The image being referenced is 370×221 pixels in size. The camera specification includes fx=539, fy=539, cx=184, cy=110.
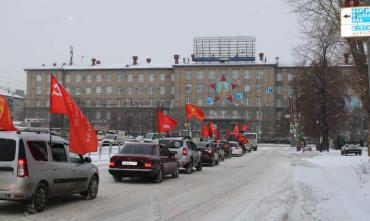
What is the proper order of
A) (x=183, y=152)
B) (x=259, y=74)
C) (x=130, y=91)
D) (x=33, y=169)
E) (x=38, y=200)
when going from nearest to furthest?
(x=33, y=169), (x=38, y=200), (x=183, y=152), (x=259, y=74), (x=130, y=91)

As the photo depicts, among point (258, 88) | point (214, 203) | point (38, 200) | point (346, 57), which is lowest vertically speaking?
point (214, 203)

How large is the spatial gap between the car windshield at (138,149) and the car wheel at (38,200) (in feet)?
26.4

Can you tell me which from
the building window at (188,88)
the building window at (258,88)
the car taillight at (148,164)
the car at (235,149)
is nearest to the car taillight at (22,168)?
the car taillight at (148,164)

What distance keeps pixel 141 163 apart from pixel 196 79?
11405cm

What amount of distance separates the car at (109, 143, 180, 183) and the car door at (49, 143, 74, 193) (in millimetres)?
6030

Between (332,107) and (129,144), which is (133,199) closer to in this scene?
(129,144)

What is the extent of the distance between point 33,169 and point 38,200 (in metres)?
0.71

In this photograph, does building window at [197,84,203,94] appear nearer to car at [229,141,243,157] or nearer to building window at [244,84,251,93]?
building window at [244,84,251,93]

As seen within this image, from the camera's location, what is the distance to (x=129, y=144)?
20297mm

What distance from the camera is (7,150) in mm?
11188

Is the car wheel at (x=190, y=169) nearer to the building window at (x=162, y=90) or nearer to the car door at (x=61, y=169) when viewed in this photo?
the car door at (x=61, y=169)

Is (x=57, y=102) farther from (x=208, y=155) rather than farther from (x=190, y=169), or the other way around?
(x=208, y=155)

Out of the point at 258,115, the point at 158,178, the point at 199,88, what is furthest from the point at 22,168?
the point at 199,88

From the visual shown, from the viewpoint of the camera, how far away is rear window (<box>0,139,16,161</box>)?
439 inches
